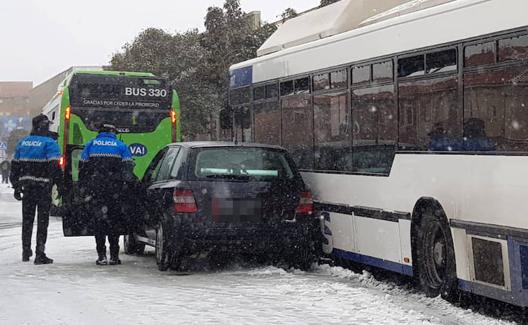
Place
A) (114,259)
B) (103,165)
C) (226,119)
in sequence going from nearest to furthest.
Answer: (103,165) < (114,259) < (226,119)

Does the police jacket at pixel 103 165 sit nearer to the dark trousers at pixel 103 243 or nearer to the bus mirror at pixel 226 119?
the dark trousers at pixel 103 243

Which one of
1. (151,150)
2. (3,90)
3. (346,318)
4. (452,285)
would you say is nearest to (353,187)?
(452,285)

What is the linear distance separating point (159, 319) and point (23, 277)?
10.5ft

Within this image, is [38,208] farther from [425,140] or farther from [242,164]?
[425,140]

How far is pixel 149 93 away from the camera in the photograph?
19859 millimetres

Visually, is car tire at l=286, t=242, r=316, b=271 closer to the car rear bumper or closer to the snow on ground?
the car rear bumper

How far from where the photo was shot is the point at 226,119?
1432 cm

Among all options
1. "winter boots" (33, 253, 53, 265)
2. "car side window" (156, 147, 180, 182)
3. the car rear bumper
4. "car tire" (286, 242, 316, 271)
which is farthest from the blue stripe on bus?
"winter boots" (33, 253, 53, 265)

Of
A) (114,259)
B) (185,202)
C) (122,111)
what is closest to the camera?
(185,202)

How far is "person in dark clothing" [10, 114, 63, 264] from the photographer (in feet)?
36.1

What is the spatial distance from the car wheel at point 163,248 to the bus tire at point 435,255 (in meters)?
2.98

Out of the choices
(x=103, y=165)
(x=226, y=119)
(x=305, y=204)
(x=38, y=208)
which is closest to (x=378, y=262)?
(x=305, y=204)

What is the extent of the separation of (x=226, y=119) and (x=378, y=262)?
5.46 meters

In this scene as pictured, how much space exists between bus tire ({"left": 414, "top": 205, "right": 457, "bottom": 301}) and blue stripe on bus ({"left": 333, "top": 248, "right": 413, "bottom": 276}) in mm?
214
